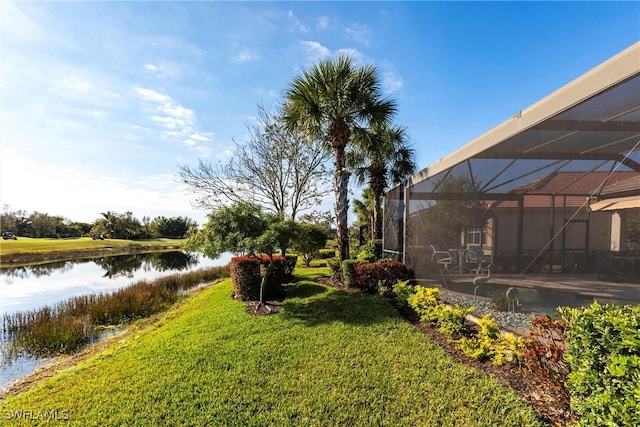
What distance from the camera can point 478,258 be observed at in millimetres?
4918

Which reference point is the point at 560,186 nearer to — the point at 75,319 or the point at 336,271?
the point at 336,271

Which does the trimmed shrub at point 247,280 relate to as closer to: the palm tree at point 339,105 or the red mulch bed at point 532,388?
the palm tree at point 339,105

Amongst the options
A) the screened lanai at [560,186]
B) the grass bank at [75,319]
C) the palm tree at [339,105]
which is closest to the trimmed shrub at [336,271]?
the palm tree at [339,105]

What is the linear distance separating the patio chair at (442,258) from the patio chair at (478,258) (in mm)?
623

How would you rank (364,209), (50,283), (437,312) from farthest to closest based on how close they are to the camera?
1. (364,209)
2. (50,283)
3. (437,312)

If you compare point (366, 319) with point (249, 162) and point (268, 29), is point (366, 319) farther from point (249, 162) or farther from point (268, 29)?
point (249, 162)

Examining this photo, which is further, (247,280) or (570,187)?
(247,280)

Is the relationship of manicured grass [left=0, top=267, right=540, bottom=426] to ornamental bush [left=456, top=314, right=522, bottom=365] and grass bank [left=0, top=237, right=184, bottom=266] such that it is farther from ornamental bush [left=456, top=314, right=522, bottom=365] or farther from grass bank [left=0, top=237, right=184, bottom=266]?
grass bank [left=0, top=237, right=184, bottom=266]

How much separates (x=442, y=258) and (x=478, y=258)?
1.27m

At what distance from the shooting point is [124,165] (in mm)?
11805

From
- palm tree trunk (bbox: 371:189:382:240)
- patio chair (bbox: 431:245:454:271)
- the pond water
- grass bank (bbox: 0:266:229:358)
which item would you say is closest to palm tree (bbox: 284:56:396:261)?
patio chair (bbox: 431:245:454:271)

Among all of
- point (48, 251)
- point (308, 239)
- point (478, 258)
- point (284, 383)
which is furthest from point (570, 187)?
point (48, 251)

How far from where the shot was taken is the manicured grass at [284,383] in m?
2.93

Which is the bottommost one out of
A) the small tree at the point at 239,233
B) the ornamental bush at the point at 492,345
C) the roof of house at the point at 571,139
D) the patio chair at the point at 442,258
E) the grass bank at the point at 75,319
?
the grass bank at the point at 75,319
